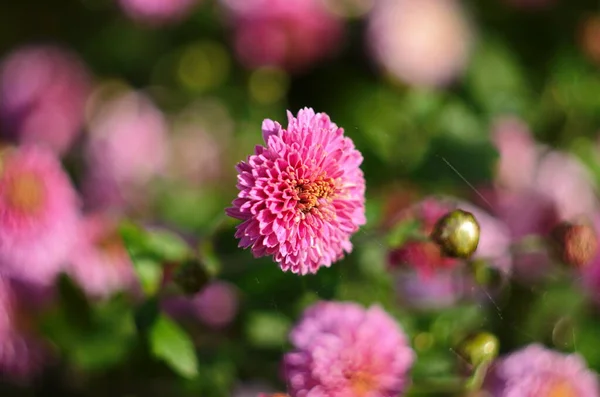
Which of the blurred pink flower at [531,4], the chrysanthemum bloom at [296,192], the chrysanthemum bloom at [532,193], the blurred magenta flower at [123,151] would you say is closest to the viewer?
the chrysanthemum bloom at [296,192]

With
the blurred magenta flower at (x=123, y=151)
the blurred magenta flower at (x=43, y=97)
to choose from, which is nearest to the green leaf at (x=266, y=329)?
the blurred magenta flower at (x=123, y=151)

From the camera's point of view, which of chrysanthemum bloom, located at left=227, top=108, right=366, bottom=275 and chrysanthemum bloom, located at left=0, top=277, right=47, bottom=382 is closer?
chrysanthemum bloom, located at left=227, top=108, right=366, bottom=275

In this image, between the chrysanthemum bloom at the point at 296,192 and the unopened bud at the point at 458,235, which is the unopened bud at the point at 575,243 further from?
the chrysanthemum bloom at the point at 296,192

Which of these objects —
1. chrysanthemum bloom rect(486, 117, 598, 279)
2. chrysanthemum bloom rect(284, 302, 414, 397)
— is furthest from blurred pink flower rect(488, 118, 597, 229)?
chrysanthemum bloom rect(284, 302, 414, 397)

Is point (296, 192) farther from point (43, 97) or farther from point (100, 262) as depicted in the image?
point (43, 97)

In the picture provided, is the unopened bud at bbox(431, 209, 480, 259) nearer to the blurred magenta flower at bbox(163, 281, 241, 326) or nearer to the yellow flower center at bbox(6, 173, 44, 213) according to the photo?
the blurred magenta flower at bbox(163, 281, 241, 326)

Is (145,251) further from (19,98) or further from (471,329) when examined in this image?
(19,98)

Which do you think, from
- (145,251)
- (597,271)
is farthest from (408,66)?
(145,251)
